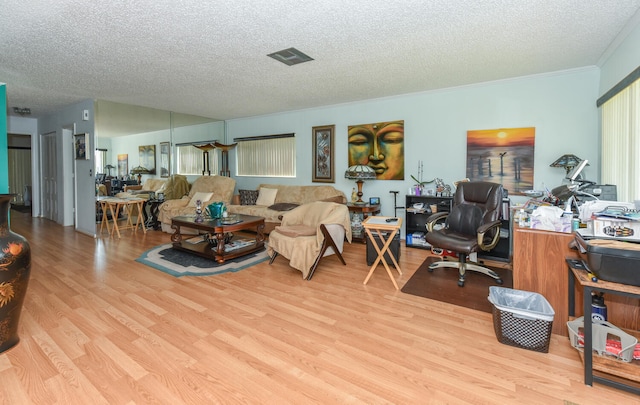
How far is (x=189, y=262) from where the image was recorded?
397 centimetres

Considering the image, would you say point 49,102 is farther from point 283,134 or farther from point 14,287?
point 14,287

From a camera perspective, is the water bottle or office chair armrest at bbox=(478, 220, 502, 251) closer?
the water bottle

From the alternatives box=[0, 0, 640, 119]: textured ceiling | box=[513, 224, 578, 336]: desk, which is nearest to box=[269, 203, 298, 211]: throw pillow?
box=[0, 0, 640, 119]: textured ceiling

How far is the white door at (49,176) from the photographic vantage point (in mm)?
6828

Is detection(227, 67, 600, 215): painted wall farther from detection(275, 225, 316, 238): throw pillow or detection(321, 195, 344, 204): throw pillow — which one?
detection(275, 225, 316, 238): throw pillow

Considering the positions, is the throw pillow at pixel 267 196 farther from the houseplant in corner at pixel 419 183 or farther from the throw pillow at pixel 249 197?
the houseplant in corner at pixel 419 183

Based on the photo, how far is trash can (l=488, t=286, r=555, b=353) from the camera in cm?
201

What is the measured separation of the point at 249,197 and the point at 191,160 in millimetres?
1680

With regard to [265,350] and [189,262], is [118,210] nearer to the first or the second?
[189,262]

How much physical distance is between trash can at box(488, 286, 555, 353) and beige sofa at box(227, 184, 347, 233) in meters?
3.42

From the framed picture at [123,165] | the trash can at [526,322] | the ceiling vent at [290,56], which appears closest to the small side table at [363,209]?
the ceiling vent at [290,56]

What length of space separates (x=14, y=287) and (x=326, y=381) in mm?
2079

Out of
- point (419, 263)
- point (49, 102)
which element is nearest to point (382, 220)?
point (419, 263)

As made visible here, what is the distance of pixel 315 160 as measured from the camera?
6102 millimetres
